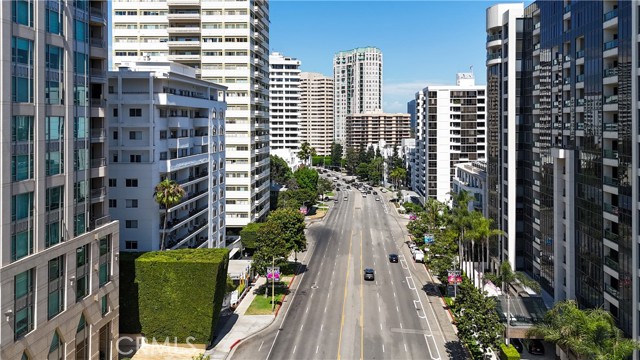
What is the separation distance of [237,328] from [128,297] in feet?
43.6

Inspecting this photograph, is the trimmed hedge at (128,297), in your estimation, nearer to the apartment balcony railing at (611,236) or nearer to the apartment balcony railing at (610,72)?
the apartment balcony railing at (611,236)

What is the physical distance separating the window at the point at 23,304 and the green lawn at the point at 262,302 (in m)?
31.5

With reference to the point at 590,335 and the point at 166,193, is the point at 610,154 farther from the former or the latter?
the point at 166,193

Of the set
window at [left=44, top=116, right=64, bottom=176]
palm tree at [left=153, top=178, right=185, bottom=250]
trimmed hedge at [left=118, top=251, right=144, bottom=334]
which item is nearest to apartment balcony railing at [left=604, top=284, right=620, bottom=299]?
palm tree at [left=153, top=178, right=185, bottom=250]

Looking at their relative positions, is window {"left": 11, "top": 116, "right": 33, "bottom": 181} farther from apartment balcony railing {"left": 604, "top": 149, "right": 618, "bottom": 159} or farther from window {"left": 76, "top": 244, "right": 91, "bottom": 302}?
apartment balcony railing {"left": 604, "top": 149, "right": 618, "bottom": 159}

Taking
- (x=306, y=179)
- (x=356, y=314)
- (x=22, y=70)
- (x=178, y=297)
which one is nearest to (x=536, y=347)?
(x=356, y=314)

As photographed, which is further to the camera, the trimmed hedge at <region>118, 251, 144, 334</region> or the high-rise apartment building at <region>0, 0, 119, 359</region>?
the trimmed hedge at <region>118, 251, 144, 334</region>

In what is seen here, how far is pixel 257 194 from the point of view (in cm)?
11044

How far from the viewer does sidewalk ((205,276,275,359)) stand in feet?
180

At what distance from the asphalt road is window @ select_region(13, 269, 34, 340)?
2144 cm

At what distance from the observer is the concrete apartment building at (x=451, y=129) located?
14438cm

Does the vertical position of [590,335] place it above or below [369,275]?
above

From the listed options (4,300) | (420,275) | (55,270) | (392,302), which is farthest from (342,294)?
(4,300)

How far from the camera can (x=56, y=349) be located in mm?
41406
